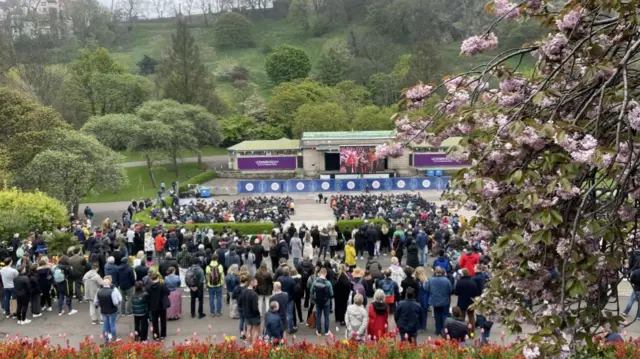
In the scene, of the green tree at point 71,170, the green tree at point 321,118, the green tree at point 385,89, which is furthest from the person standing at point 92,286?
the green tree at point 385,89

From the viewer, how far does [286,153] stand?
55.2m

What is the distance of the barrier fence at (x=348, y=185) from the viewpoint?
152ft

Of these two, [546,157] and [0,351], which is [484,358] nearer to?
[546,157]

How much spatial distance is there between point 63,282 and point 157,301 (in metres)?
4.01

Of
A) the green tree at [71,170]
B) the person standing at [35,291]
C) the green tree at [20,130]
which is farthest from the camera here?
the green tree at [20,130]

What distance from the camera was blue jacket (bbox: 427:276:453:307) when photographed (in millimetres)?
12703

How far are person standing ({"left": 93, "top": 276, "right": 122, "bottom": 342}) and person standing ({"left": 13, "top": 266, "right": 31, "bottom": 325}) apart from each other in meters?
2.78

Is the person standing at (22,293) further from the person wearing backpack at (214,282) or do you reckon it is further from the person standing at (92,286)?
the person wearing backpack at (214,282)

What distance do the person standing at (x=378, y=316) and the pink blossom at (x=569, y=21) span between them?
7.35 m

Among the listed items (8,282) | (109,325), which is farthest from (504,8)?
(8,282)

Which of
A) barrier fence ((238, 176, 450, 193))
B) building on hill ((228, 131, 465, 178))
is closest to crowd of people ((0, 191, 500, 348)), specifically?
barrier fence ((238, 176, 450, 193))

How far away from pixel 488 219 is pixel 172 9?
607 ft

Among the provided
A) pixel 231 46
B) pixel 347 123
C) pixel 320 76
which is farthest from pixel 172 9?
pixel 347 123

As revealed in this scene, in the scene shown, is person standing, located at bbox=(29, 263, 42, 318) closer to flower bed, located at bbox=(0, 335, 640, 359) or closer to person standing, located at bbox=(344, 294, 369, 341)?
flower bed, located at bbox=(0, 335, 640, 359)
